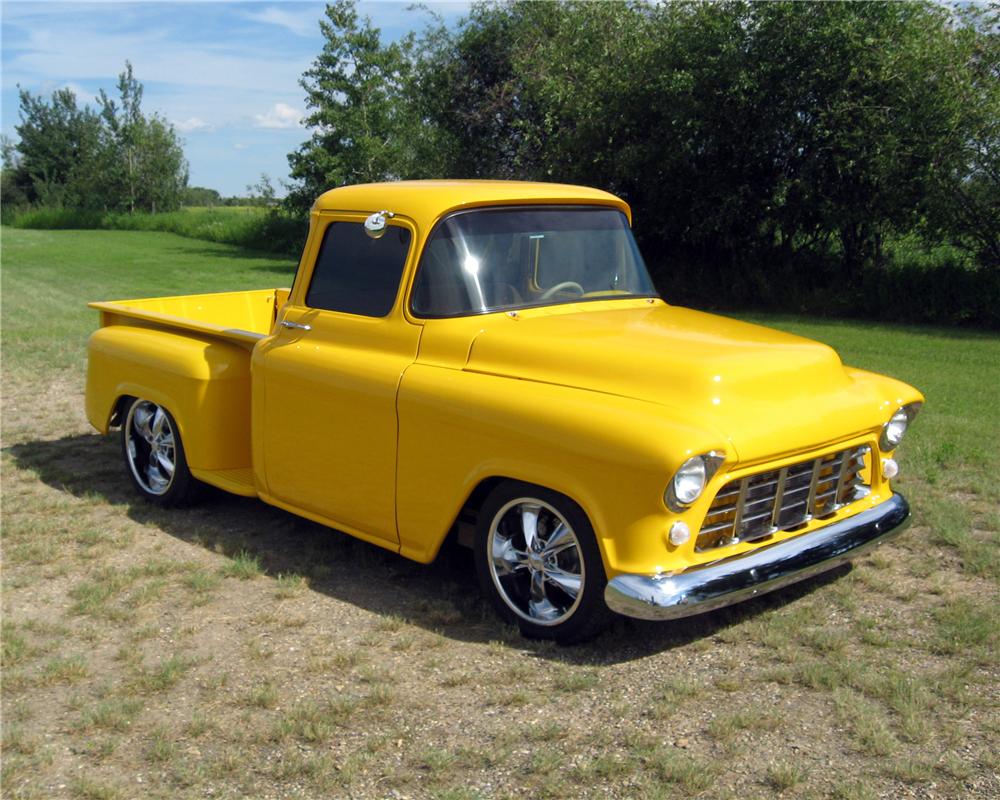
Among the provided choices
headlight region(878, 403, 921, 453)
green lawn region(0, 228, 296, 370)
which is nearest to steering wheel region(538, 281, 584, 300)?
headlight region(878, 403, 921, 453)

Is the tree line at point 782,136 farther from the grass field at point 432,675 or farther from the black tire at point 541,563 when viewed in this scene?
the black tire at point 541,563

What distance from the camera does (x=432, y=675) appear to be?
4203 millimetres

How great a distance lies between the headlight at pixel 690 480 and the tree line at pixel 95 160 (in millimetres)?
56196

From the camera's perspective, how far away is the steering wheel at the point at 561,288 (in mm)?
5172

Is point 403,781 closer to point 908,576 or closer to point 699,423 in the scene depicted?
point 699,423

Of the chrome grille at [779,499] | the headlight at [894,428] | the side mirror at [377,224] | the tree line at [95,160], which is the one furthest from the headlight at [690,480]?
the tree line at [95,160]

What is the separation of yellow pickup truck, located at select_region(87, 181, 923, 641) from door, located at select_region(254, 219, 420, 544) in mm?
12

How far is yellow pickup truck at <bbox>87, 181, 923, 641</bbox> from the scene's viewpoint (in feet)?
13.3

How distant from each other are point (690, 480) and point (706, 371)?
524mm

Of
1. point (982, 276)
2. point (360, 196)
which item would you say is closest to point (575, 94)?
point (982, 276)

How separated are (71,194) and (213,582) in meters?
56.8

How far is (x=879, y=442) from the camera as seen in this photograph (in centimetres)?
491

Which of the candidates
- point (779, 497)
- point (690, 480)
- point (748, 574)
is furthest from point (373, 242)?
point (748, 574)

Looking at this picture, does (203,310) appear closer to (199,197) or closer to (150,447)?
(150,447)
